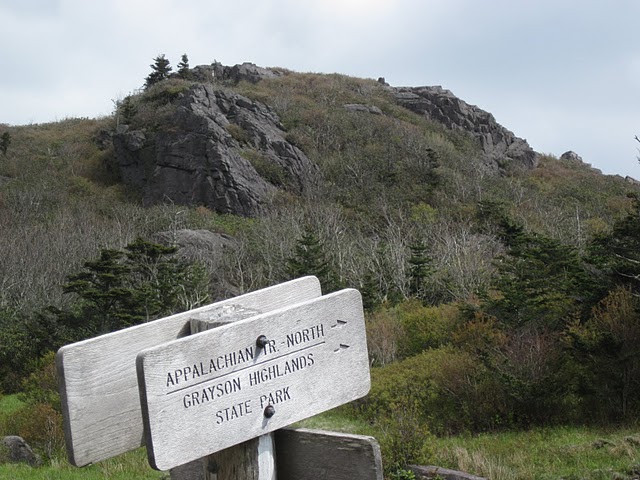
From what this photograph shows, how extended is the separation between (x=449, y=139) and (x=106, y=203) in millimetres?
33315

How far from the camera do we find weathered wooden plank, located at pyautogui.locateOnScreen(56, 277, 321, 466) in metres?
2.23

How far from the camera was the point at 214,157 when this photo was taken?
5194 cm

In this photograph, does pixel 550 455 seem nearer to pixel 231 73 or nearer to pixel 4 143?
pixel 4 143

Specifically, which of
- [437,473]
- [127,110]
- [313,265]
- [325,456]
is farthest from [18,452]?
[127,110]

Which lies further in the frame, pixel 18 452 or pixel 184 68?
pixel 184 68

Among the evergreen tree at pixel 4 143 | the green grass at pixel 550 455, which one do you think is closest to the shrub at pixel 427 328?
the green grass at pixel 550 455

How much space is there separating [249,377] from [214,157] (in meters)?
50.5

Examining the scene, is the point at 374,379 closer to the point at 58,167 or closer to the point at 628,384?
the point at 628,384

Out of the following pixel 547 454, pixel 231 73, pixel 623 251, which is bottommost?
pixel 547 454

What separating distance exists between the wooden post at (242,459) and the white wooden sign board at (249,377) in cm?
10

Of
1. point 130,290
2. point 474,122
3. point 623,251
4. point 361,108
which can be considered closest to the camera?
point 623,251

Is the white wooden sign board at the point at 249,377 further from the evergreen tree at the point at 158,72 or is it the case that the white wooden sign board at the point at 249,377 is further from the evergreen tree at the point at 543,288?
the evergreen tree at the point at 158,72

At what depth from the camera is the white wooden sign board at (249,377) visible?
6.81ft

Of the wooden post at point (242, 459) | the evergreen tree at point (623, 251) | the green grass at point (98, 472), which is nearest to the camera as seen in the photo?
the wooden post at point (242, 459)
